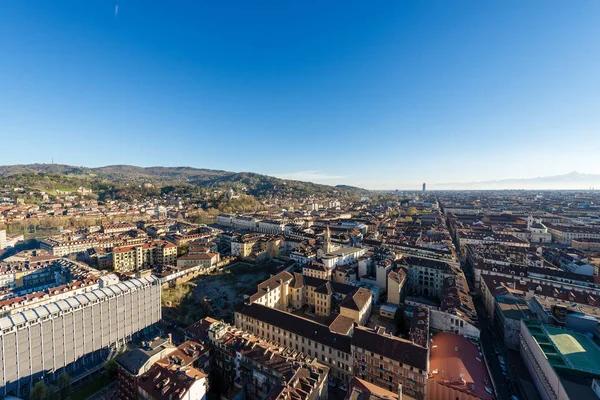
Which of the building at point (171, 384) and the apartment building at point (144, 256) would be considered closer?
the building at point (171, 384)

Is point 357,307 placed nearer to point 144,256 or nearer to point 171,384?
point 171,384

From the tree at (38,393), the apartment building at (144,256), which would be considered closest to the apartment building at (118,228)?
the apartment building at (144,256)

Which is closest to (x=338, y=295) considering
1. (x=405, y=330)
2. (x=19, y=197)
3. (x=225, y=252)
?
(x=405, y=330)

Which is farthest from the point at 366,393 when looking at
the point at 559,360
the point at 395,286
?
the point at 395,286

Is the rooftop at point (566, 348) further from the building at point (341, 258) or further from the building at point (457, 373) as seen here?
the building at point (341, 258)

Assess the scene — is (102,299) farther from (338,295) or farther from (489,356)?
(489,356)
